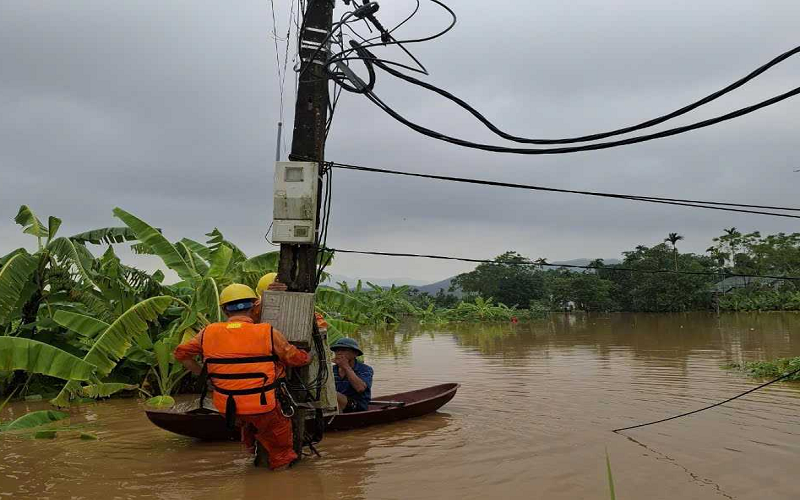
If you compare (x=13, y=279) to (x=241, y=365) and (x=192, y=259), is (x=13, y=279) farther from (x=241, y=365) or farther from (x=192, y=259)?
(x=241, y=365)

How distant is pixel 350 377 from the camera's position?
8.07 meters

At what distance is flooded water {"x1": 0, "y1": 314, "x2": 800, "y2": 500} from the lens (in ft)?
19.1

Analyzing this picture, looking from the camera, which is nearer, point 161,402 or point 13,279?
point 13,279

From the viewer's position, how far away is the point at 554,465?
6.68m

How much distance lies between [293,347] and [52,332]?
312 inches

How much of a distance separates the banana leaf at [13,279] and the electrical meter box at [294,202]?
5.97 m

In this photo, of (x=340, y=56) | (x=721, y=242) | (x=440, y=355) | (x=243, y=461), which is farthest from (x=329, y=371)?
(x=721, y=242)

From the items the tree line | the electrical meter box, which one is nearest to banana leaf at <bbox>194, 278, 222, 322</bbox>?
the electrical meter box

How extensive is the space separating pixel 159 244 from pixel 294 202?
6.01m

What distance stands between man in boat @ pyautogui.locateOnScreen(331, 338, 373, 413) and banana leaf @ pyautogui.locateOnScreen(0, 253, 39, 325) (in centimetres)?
529

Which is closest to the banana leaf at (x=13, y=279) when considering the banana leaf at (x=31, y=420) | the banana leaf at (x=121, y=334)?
the banana leaf at (x=121, y=334)

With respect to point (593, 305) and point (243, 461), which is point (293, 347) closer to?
point (243, 461)

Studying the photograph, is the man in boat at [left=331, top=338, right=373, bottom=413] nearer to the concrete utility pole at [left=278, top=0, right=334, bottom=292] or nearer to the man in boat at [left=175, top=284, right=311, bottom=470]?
the concrete utility pole at [left=278, top=0, right=334, bottom=292]

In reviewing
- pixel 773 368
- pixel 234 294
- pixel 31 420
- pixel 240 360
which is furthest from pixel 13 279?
pixel 773 368
